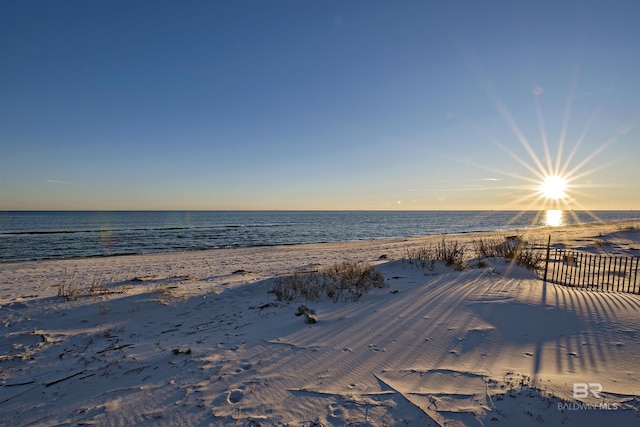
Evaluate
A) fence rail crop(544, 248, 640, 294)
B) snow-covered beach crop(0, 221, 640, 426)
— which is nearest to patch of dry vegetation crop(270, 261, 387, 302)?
snow-covered beach crop(0, 221, 640, 426)

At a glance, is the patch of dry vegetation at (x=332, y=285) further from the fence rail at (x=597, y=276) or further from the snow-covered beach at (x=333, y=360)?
the fence rail at (x=597, y=276)

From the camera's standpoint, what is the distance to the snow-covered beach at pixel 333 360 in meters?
3.41

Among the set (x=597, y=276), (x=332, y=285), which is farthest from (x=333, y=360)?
(x=597, y=276)

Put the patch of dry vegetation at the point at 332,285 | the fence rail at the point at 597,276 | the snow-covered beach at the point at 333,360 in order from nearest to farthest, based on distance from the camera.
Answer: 1. the snow-covered beach at the point at 333,360
2. the patch of dry vegetation at the point at 332,285
3. the fence rail at the point at 597,276

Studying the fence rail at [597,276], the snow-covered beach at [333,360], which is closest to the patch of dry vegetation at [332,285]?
the snow-covered beach at [333,360]

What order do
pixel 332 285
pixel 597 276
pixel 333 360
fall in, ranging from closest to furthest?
pixel 333 360 < pixel 332 285 < pixel 597 276

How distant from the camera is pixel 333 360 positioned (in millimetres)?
4641

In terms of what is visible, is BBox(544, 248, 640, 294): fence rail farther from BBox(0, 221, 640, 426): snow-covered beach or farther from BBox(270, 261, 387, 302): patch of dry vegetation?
BBox(270, 261, 387, 302): patch of dry vegetation

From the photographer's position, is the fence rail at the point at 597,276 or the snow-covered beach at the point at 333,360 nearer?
the snow-covered beach at the point at 333,360

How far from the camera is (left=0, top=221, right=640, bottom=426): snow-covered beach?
3414 millimetres

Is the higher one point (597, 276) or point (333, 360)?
point (597, 276)

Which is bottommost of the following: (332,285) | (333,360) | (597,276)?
(333,360)

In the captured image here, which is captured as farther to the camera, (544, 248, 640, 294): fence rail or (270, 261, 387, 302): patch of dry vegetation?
(544, 248, 640, 294): fence rail

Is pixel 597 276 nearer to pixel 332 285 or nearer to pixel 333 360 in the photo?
pixel 332 285
